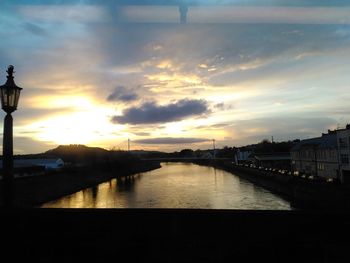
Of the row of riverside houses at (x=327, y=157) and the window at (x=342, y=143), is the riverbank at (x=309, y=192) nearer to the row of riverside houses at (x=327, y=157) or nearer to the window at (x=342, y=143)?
the row of riverside houses at (x=327, y=157)

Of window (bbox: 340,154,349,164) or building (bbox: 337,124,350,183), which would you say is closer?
building (bbox: 337,124,350,183)

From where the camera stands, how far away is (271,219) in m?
5.07

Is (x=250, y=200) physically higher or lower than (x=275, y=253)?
lower

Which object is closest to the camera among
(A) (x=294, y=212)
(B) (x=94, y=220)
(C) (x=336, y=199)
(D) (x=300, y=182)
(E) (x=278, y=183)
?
(A) (x=294, y=212)

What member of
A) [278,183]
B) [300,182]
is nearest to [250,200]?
[300,182]

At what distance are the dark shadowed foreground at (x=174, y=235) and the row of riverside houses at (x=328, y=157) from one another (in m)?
38.7

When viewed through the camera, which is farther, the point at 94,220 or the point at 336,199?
the point at 336,199

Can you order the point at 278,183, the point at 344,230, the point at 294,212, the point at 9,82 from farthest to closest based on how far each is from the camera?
the point at 278,183, the point at 9,82, the point at 294,212, the point at 344,230

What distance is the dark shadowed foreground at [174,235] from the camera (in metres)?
4.82

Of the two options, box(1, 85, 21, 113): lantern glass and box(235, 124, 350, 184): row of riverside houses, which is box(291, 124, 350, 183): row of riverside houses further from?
box(1, 85, 21, 113): lantern glass

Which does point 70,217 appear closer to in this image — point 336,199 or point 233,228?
point 233,228

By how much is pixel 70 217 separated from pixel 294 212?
10.8ft

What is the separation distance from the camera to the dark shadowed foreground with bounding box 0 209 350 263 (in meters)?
4.82

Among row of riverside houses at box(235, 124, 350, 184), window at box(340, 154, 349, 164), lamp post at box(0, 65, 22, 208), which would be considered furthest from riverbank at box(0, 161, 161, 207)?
row of riverside houses at box(235, 124, 350, 184)
